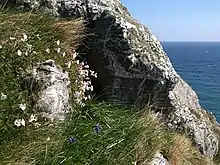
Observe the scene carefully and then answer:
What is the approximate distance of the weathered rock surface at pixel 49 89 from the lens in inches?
210

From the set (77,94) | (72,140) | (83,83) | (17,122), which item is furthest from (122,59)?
(17,122)

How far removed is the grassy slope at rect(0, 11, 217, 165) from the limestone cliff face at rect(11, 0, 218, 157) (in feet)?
1.52

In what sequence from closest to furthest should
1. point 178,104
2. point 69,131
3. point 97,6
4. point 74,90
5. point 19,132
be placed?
point 19,132 → point 69,131 → point 74,90 → point 97,6 → point 178,104

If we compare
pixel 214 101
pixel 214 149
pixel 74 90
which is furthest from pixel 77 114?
pixel 214 101

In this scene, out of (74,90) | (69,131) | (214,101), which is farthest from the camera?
(214,101)

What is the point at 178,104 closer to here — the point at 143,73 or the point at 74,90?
the point at 143,73

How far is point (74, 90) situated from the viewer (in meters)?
6.64

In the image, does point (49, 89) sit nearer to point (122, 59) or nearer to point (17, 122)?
point (17, 122)

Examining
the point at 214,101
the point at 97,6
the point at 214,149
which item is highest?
the point at 97,6

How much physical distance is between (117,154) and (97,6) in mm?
3649

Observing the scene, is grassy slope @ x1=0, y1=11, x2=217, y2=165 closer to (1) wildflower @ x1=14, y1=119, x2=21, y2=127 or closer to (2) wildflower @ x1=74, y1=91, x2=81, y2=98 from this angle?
(1) wildflower @ x1=14, y1=119, x2=21, y2=127

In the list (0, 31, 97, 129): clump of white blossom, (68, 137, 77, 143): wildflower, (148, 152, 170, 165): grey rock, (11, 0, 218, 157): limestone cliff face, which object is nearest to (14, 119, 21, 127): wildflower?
(0, 31, 97, 129): clump of white blossom

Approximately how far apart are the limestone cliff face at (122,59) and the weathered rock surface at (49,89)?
1.93 m

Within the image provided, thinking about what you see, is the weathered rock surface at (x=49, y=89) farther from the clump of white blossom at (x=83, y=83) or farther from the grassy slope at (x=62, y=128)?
the clump of white blossom at (x=83, y=83)
